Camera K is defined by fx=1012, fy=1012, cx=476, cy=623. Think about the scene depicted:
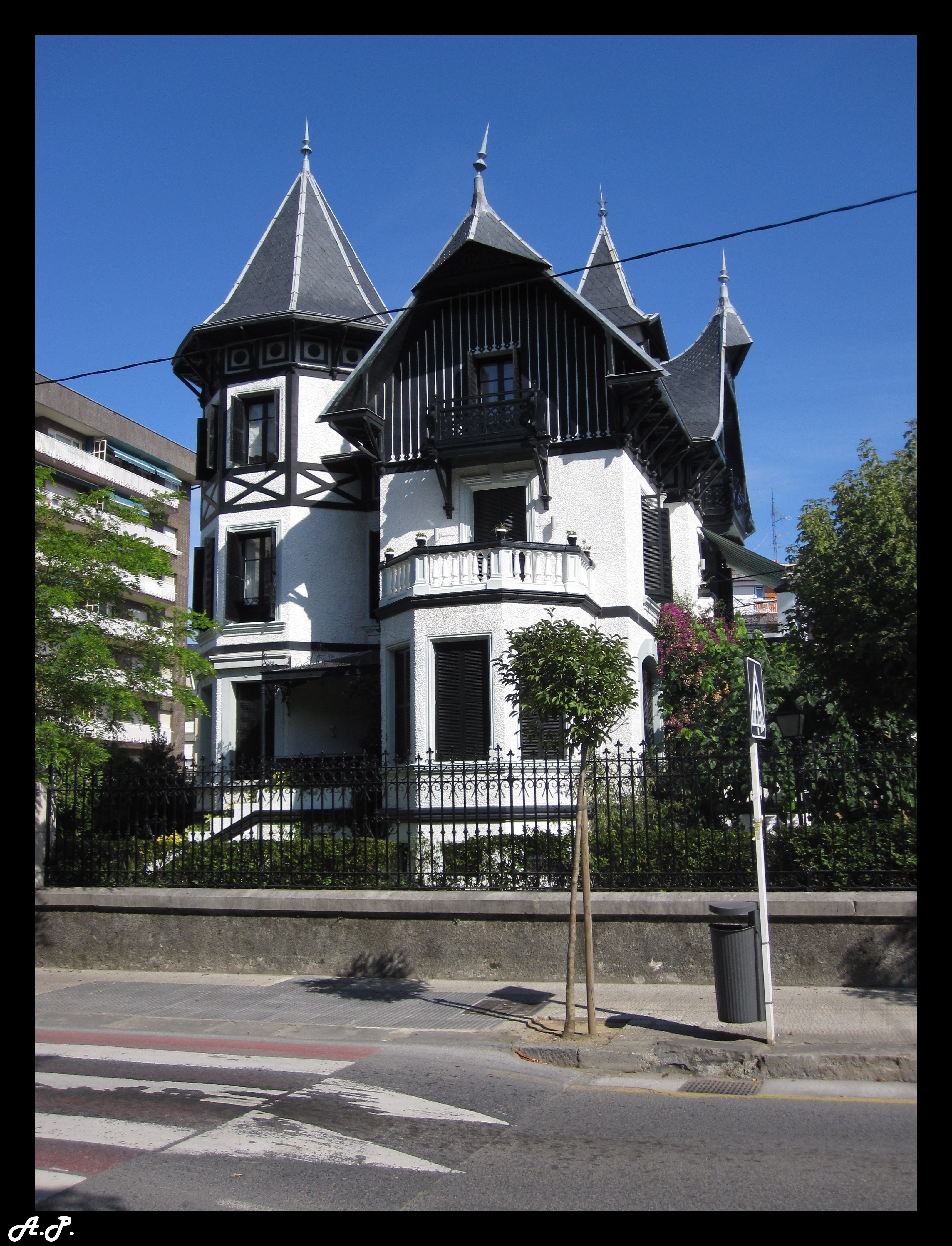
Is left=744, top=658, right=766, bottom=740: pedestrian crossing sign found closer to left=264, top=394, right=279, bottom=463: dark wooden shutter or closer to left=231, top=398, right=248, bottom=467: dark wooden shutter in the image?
left=264, top=394, right=279, bottom=463: dark wooden shutter

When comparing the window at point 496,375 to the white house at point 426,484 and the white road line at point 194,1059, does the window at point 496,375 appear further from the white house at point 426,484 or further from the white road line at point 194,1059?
the white road line at point 194,1059

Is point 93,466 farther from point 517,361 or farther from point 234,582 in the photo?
point 517,361

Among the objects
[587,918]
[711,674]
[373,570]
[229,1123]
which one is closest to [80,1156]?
[229,1123]

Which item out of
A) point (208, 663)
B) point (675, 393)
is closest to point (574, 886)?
point (208, 663)

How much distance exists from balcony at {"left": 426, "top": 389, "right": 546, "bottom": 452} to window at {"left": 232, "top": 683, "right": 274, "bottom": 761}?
7041 mm

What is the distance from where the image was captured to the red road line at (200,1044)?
8844 mm


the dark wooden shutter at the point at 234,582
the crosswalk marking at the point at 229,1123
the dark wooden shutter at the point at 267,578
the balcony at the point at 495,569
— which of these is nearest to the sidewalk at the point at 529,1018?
the crosswalk marking at the point at 229,1123

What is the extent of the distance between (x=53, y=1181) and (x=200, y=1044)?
3736mm

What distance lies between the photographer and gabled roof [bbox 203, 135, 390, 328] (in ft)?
78.4

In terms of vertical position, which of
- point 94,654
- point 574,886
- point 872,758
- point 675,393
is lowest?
point 574,886

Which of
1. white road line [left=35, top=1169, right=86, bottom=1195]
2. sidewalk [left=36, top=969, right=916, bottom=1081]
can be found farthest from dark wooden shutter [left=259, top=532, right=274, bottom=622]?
white road line [left=35, top=1169, right=86, bottom=1195]

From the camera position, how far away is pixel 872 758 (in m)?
10.7
